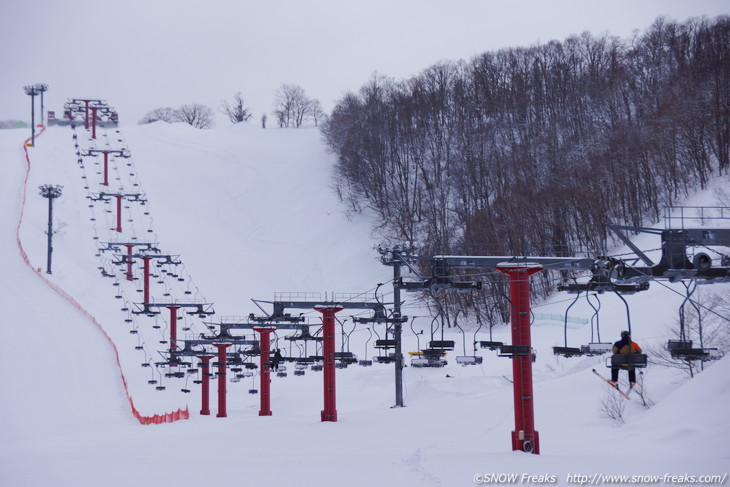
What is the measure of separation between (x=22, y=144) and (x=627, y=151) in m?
63.4

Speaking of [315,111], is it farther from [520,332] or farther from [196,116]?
[520,332]

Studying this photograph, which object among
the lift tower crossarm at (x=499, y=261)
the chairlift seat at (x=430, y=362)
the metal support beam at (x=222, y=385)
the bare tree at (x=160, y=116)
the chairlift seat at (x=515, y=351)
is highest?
the bare tree at (x=160, y=116)

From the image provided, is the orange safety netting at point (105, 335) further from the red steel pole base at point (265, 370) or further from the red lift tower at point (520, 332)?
the red lift tower at point (520, 332)

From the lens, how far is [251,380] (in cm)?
5781

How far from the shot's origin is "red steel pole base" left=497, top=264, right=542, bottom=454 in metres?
20.9

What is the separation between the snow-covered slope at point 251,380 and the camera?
19875 mm

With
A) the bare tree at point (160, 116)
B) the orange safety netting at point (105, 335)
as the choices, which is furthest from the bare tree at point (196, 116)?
the orange safety netting at point (105, 335)

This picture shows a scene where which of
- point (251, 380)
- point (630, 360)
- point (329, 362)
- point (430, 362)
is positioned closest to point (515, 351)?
point (630, 360)

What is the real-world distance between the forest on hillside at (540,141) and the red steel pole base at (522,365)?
116 ft

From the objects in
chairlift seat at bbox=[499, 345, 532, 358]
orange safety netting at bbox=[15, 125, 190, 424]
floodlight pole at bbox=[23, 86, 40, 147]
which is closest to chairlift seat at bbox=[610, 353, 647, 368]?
chairlift seat at bbox=[499, 345, 532, 358]

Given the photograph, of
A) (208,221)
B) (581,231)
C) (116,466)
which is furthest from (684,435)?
(208,221)

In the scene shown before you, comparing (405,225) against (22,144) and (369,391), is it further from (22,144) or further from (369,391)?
(22,144)

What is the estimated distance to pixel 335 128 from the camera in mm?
97500

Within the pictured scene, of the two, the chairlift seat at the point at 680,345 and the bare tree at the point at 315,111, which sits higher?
the bare tree at the point at 315,111
